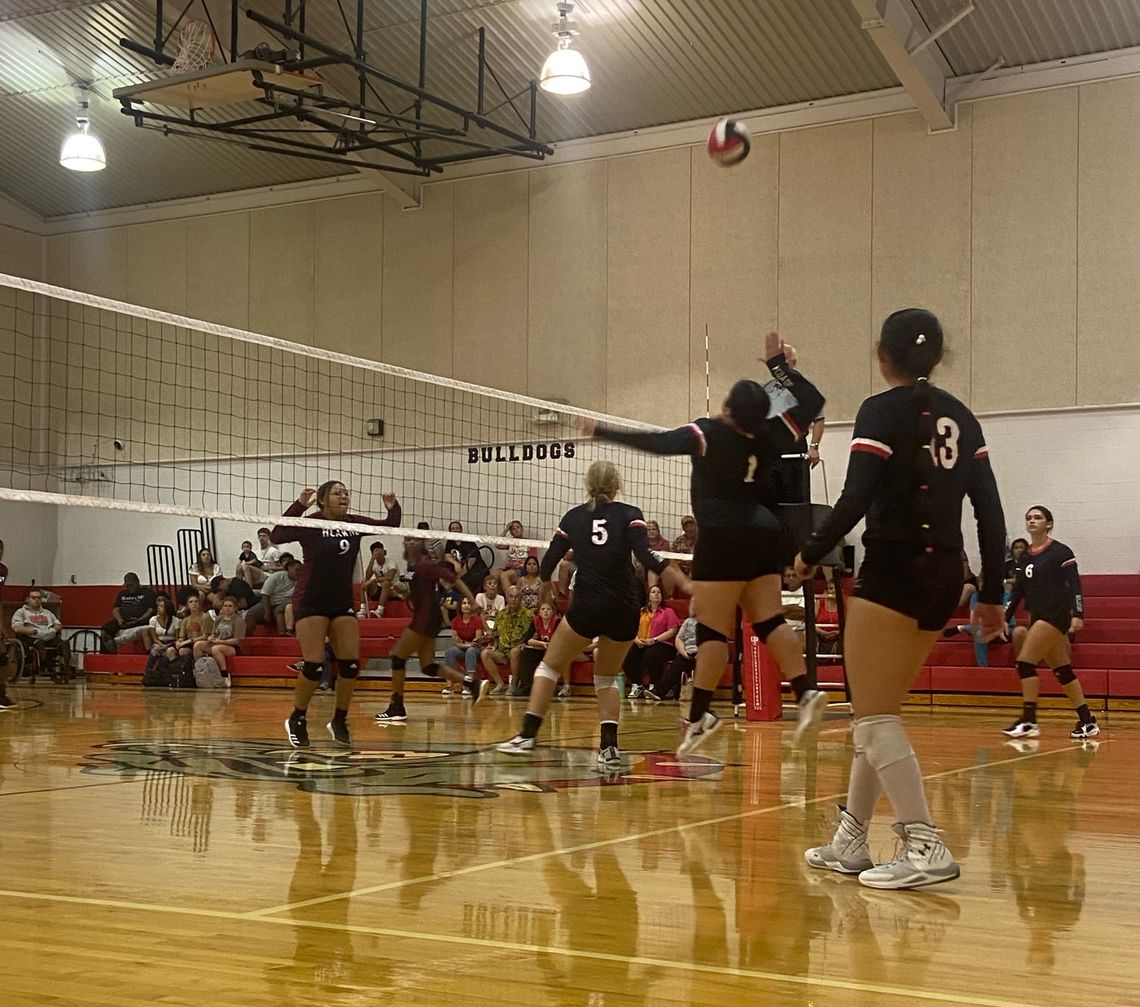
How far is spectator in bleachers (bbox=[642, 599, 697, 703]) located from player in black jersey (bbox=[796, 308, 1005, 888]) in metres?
11.2

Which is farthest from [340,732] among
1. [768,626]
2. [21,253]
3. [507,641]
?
[21,253]

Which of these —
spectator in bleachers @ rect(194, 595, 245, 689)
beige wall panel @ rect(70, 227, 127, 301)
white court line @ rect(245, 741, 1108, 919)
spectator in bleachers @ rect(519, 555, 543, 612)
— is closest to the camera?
white court line @ rect(245, 741, 1108, 919)

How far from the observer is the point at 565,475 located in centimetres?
2041

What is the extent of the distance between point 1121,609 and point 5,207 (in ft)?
67.7

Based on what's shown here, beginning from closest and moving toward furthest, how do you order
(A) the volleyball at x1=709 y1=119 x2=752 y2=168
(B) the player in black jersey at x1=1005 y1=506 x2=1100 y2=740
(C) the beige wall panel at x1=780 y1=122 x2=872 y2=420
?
(A) the volleyball at x1=709 y1=119 x2=752 y2=168, (B) the player in black jersey at x1=1005 y1=506 x2=1100 y2=740, (C) the beige wall panel at x1=780 y1=122 x2=872 y2=420

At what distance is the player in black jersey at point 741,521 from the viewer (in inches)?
267

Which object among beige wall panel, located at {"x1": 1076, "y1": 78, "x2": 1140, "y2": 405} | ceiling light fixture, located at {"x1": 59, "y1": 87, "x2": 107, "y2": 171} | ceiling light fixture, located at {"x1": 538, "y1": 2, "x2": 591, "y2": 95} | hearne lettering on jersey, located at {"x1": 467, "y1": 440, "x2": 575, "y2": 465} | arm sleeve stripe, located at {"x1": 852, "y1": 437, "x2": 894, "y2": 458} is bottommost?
arm sleeve stripe, located at {"x1": 852, "y1": 437, "x2": 894, "y2": 458}

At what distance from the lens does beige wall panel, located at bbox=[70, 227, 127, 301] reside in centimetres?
2569

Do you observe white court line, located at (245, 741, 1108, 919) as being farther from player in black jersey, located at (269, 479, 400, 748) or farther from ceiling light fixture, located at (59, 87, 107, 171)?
ceiling light fixture, located at (59, 87, 107, 171)

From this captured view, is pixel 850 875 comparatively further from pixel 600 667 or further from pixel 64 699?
pixel 64 699

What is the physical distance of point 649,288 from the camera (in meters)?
20.5

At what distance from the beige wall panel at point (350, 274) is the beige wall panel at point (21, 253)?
6.46 meters

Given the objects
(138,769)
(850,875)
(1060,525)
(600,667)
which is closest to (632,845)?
(850,875)

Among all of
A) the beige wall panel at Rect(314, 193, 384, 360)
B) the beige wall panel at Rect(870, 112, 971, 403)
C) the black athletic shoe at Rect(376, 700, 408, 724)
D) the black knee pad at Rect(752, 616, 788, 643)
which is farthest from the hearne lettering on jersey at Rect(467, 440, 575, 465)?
the black knee pad at Rect(752, 616, 788, 643)
